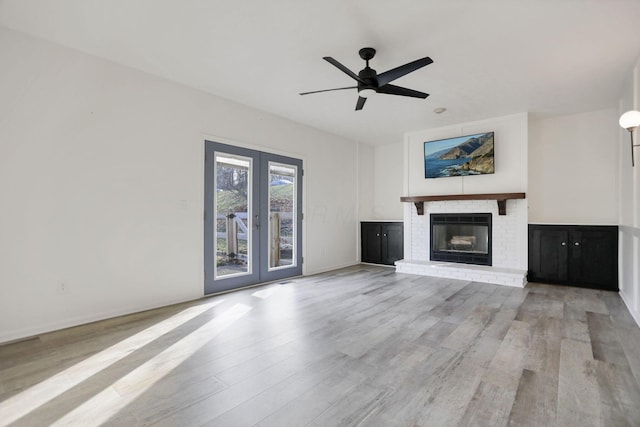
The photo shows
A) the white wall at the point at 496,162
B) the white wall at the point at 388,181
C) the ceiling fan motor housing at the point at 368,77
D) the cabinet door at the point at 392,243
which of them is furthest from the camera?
the white wall at the point at 388,181

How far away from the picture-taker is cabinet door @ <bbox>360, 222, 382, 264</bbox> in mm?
6822

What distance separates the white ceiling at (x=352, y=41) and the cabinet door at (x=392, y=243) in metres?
2.89

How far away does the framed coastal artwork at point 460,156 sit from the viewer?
17.5 ft

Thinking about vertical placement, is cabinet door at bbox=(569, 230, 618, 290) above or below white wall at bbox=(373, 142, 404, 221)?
below

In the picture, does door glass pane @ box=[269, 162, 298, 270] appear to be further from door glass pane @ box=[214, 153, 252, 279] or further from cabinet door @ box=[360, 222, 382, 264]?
cabinet door @ box=[360, 222, 382, 264]

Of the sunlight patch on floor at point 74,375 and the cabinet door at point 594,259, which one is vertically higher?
the cabinet door at point 594,259

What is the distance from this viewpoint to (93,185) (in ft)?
10.7

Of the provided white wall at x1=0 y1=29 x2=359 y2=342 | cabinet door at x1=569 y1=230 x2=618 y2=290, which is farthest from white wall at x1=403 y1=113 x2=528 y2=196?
white wall at x1=0 y1=29 x2=359 y2=342

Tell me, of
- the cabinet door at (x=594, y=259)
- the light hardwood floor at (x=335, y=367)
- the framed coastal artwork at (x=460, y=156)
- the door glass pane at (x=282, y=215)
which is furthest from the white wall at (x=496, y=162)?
the door glass pane at (x=282, y=215)

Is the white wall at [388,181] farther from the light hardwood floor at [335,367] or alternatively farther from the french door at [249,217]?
the light hardwood floor at [335,367]

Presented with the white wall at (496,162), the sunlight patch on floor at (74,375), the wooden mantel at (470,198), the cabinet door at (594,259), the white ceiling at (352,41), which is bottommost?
the sunlight patch on floor at (74,375)

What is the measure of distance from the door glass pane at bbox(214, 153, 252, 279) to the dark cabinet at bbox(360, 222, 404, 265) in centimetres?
304

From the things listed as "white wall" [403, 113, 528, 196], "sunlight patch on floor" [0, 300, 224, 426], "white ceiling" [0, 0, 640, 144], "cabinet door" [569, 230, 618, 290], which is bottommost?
"sunlight patch on floor" [0, 300, 224, 426]

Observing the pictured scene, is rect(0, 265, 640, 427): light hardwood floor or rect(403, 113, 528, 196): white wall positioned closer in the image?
rect(0, 265, 640, 427): light hardwood floor
